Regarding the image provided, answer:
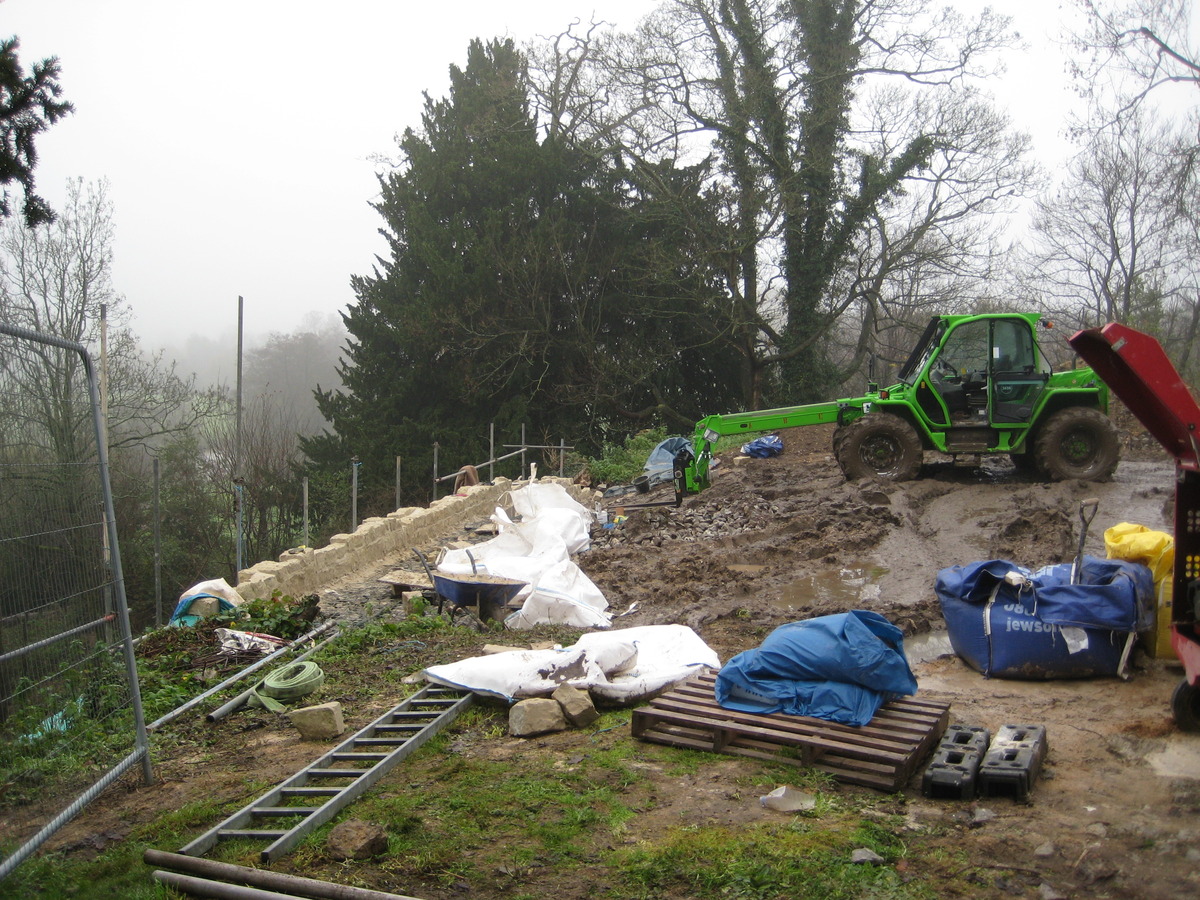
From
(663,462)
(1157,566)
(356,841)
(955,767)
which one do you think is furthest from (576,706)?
(663,462)

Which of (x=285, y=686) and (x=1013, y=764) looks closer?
(x=1013, y=764)

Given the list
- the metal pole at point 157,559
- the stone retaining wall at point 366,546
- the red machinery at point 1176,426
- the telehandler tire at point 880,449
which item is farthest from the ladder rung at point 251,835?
the telehandler tire at point 880,449

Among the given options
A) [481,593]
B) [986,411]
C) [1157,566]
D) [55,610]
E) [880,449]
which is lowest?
[481,593]

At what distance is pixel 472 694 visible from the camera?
6.01 meters

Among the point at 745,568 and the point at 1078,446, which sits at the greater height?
the point at 1078,446

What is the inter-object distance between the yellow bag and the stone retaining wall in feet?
25.4

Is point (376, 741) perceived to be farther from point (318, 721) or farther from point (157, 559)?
point (157, 559)

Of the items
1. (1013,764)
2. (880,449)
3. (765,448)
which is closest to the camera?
(1013,764)

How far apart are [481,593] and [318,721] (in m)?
3.51

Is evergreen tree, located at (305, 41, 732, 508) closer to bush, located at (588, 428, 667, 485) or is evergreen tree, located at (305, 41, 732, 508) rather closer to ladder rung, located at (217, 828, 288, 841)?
bush, located at (588, 428, 667, 485)

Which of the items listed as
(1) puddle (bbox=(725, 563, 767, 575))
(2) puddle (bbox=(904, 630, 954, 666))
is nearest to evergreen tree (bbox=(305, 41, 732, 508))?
(1) puddle (bbox=(725, 563, 767, 575))

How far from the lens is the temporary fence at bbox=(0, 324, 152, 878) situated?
3.84 m

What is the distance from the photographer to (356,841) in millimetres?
4039

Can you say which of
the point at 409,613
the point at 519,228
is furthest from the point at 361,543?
the point at 519,228
